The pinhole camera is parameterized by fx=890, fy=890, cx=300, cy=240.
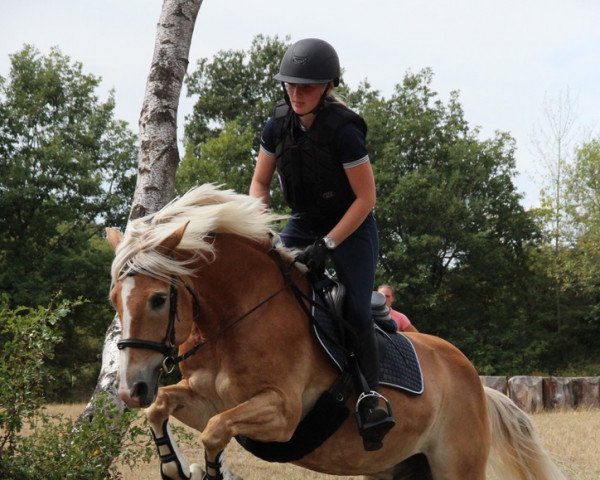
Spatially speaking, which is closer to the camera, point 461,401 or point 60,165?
point 461,401

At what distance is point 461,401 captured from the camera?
6.89 m

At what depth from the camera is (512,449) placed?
772 centimetres

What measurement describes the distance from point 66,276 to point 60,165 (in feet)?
16.7

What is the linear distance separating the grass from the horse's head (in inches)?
189

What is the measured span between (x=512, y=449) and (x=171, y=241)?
13.5 feet

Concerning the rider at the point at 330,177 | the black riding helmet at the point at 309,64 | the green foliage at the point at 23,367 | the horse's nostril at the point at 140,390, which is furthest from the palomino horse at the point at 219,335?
the green foliage at the point at 23,367

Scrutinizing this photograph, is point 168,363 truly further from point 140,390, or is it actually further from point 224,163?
point 224,163

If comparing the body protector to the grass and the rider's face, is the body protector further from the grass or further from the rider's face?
the grass

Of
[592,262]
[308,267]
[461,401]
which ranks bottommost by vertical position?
[592,262]

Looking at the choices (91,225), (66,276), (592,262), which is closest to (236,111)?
(91,225)

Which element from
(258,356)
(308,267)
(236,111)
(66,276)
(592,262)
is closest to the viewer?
(258,356)

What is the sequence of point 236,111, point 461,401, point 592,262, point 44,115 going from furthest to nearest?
point 236,111, point 592,262, point 44,115, point 461,401

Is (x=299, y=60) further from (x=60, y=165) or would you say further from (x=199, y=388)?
(x=60, y=165)

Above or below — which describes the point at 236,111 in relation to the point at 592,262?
above
